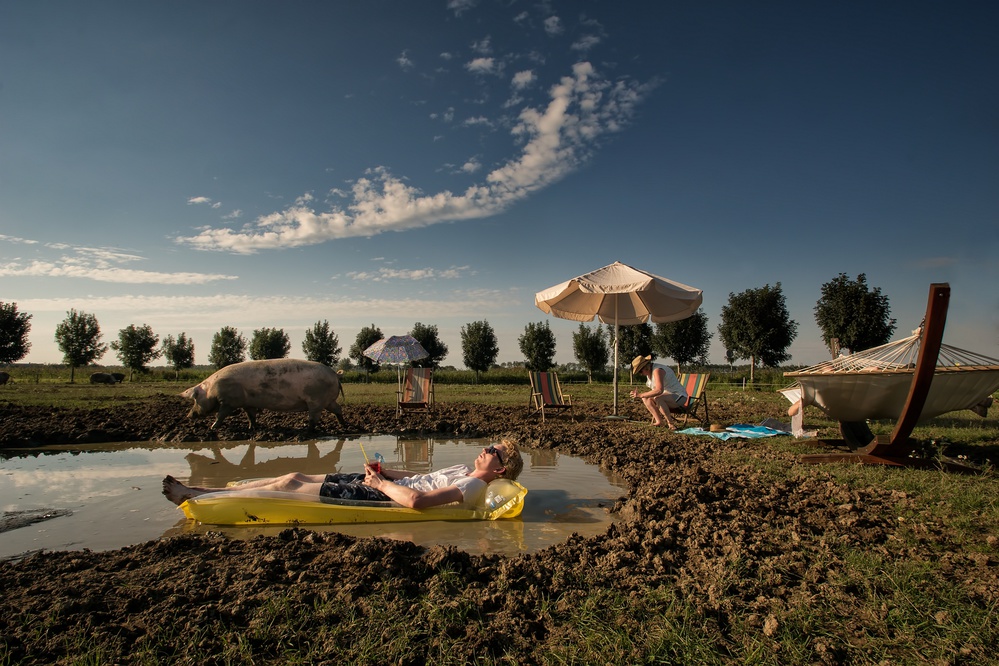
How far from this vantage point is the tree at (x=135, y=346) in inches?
1603

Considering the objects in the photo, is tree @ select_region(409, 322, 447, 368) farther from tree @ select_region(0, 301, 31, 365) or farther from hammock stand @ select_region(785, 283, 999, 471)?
hammock stand @ select_region(785, 283, 999, 471)

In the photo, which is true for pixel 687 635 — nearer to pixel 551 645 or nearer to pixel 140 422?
pixel 551 645

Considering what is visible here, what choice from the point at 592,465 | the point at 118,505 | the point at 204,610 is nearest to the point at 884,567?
the point at 204,610

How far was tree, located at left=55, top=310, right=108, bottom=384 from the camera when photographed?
37.6 meters

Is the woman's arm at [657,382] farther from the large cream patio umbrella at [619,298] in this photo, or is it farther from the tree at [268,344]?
the tree at [268,344]

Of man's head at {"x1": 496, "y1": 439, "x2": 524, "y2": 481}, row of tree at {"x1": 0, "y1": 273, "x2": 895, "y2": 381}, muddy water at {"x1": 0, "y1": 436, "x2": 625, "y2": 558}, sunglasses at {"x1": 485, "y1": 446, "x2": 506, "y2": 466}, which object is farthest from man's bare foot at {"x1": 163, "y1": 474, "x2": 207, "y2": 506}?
row of tree at {"x1": 0, "y1": 273, "x2": 895, "y2": 381}

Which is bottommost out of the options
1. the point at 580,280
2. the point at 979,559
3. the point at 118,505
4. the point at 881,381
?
the point at 118,505

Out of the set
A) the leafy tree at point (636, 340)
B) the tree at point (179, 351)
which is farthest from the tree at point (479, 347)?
the tree at point (179, 351)

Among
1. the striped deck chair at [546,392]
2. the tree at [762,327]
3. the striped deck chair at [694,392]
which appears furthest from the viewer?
the tree at [762,327]

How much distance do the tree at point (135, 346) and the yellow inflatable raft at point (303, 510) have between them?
147 feet

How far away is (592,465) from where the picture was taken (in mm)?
6695

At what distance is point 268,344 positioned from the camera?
48406 mm

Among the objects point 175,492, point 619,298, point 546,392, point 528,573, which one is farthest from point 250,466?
point 619,298

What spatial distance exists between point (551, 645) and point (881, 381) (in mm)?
4640
